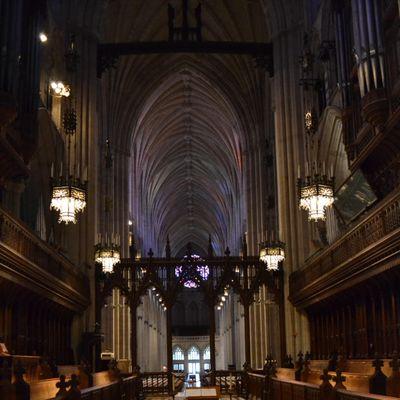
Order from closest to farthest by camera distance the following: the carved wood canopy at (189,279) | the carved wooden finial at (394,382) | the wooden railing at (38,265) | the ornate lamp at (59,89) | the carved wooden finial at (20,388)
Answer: the carved wooden finial at (20,388), the carved wooden finial at (394,382), the wooden railing at (38,265), the ornate lamp at (59,89), the carved wood canopy at (189,279)

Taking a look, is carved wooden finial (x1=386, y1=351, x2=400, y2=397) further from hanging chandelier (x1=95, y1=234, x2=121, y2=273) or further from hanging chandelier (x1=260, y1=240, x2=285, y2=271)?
hanging chandelier (x1=95, y1=234, x2=121, y2=273)

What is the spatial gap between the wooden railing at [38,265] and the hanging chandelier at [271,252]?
5712mm

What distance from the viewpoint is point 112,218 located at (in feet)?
117

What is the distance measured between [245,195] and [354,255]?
2233 cm

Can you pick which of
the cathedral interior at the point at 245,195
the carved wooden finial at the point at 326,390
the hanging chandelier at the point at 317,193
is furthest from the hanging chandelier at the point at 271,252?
the carved wooden finial at the point at 326,390

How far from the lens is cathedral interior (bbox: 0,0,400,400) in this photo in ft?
46.6

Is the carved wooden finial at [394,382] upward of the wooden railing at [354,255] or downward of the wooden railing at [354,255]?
downward

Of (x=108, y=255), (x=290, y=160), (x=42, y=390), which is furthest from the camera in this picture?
(x=290, y=160)

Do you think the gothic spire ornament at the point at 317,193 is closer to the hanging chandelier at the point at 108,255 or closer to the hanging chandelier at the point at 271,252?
the hanging chandelier at the point at 271,252

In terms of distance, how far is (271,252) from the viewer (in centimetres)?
2202

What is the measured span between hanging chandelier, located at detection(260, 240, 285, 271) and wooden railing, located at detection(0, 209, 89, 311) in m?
5.71

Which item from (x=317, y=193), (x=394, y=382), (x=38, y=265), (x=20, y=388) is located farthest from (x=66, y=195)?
(x=394, y=382)

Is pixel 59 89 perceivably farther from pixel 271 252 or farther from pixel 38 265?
pixel 271 252

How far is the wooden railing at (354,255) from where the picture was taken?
42.7ft
